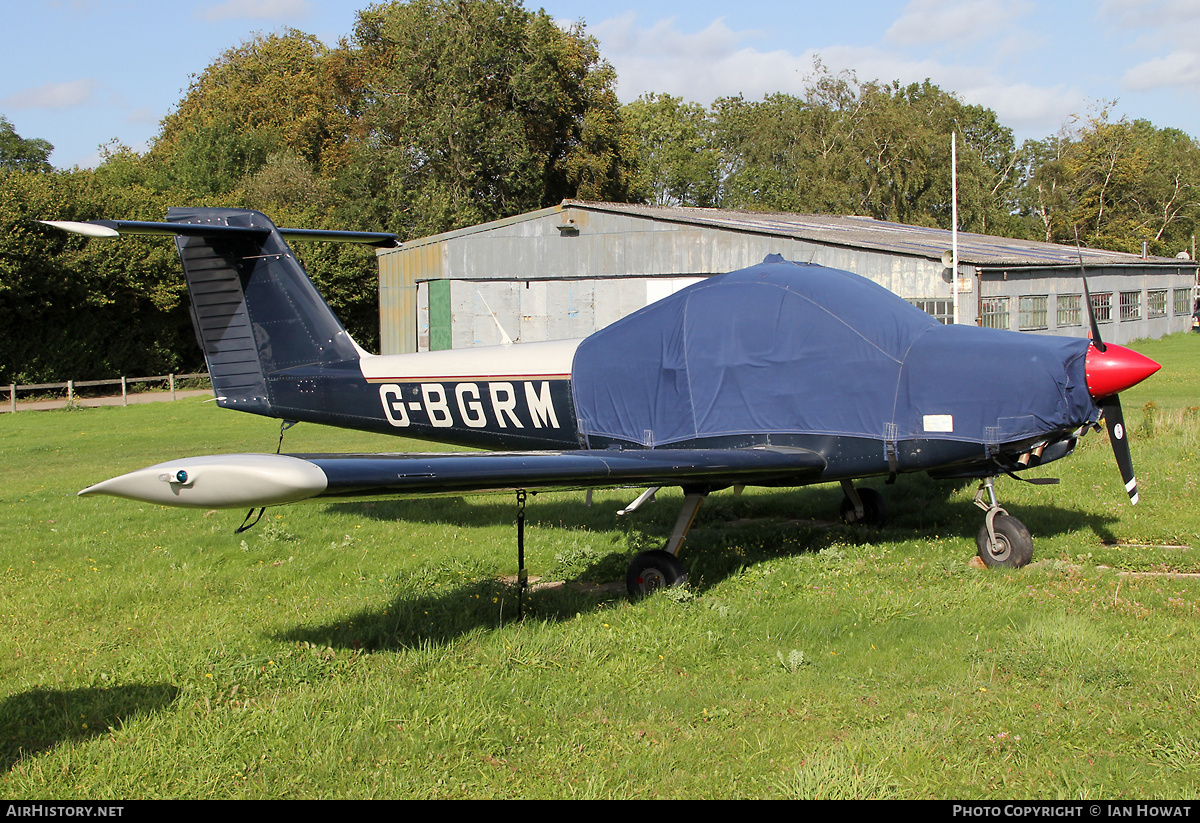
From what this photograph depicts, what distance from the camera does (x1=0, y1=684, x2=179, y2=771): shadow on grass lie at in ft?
16.8

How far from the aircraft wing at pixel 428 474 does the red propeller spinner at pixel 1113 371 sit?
2163 mm

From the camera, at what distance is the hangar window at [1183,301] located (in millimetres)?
45250

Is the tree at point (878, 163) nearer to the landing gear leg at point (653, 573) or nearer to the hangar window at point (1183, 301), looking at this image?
the hangar window at point (1183, 301)

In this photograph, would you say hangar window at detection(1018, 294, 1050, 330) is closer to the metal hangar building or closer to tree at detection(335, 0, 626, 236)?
the metal hangar building

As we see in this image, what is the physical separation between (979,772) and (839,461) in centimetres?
370

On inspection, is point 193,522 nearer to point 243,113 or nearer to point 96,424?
point 96,424

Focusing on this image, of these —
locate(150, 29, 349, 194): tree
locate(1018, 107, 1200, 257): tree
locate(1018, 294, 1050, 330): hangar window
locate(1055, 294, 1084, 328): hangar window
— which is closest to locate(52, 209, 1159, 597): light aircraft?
locate(1018, 294, 1050, 330): hangar window

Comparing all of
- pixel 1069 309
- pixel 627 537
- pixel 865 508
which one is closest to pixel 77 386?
→ pixel 627 537

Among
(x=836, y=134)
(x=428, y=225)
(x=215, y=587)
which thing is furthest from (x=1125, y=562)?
(x=836, y=134)

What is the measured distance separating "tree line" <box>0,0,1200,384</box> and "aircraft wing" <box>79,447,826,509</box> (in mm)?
17939

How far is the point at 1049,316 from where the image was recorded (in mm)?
28859

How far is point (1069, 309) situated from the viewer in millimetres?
30406

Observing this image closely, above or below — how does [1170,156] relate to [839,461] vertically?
above

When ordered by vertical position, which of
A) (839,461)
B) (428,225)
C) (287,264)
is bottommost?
(839,461)
